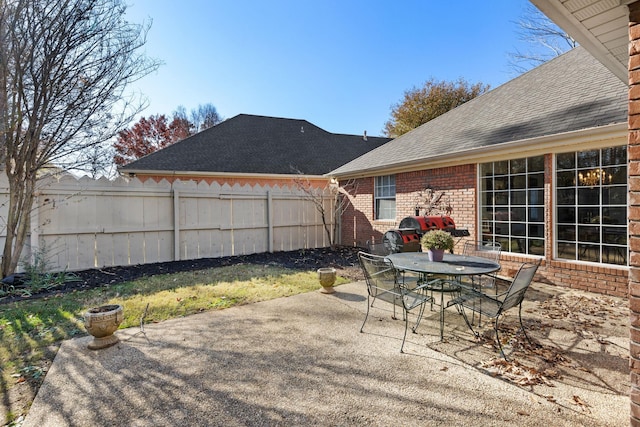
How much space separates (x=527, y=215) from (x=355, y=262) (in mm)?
4096

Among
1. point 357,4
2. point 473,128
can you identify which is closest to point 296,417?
point 473,128

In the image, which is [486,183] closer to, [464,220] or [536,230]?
[464,220]

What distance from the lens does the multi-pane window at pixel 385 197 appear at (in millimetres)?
9438

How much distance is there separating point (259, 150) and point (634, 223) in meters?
13.6

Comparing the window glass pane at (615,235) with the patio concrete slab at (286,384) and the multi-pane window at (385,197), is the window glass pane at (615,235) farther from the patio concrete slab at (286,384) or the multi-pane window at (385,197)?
the multi-pane window at (385,197)

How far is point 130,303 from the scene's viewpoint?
498 centimetres

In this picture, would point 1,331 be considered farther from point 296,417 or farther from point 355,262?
point 355,262

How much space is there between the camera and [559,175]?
18.8ft

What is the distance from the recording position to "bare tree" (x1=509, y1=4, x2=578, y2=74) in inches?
622

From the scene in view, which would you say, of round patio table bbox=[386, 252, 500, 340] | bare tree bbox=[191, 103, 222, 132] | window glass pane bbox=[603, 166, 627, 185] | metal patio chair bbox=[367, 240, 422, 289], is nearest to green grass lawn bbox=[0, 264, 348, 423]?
metal patio chair bbox=[367, 240, 422, 289]

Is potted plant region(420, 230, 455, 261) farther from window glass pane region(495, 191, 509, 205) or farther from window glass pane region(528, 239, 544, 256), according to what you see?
window glass pane region(495, 191, 509, 205)

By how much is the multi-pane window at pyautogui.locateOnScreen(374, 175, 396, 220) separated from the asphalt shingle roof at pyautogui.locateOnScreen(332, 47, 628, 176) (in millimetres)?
631

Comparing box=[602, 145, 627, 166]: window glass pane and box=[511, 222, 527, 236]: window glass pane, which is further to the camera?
box=[511, 222, 527, 236]: window glass pane

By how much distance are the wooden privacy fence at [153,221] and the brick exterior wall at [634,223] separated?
835 centimetres
